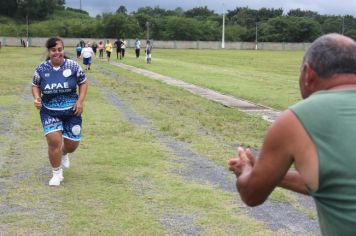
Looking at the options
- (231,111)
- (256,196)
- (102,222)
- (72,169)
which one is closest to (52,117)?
(72,169)

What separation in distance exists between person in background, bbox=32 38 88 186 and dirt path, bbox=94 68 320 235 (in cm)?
118

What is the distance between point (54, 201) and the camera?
246 inches

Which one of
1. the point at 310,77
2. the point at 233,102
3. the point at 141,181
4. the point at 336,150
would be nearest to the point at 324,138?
the point at 336,150

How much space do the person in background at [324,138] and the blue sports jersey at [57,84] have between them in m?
4.78

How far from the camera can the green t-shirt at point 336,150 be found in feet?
7.30

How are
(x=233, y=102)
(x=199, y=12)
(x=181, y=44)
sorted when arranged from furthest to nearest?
(x=199, y=12)
(x=181, y=44)
(x=233, y=102)

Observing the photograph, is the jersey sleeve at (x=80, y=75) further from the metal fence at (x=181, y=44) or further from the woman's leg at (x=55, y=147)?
the metal fence at (x=181, y=44)

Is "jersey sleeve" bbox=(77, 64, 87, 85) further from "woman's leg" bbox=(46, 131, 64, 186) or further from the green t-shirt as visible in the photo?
the green t-shirt

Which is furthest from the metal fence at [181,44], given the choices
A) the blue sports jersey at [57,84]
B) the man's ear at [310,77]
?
the man's ear at [310,77]

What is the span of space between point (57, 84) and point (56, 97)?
0.51ft

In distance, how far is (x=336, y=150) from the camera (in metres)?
2.23

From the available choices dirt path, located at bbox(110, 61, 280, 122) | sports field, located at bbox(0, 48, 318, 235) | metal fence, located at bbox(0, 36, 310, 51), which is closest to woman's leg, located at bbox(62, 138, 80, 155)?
sports field, located at bbox(0, 48, 318, 235)

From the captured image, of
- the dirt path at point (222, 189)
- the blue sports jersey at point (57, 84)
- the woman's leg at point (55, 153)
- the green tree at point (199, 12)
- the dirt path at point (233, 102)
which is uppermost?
the green tree at point (199, 12)

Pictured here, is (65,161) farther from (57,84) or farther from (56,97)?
(57,84)
